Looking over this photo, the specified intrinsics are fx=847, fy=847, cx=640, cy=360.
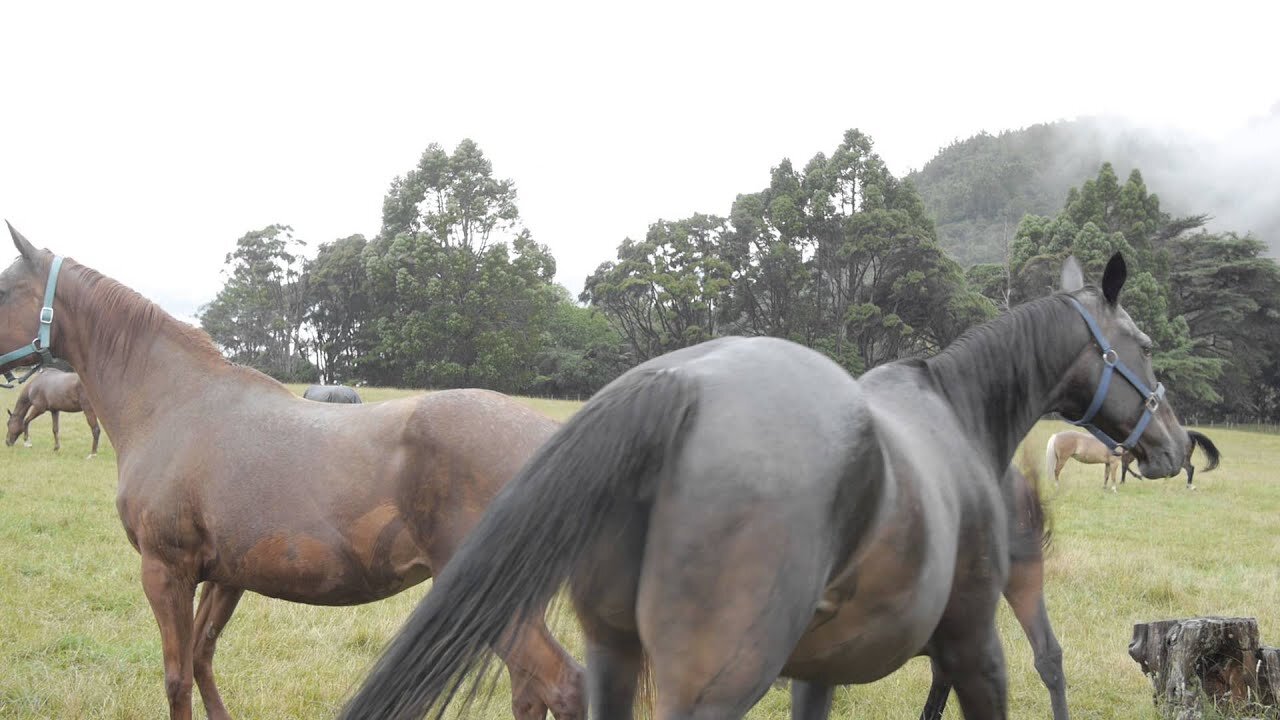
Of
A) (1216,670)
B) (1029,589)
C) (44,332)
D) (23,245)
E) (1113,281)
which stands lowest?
(1216,670)

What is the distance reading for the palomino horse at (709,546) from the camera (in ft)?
5.17

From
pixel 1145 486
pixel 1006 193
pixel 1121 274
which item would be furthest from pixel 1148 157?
pixel 1121 274

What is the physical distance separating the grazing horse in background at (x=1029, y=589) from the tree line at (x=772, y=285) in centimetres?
3059

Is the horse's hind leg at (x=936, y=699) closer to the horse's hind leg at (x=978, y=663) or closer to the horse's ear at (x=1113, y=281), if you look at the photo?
the horse's hind leg at (x=978, y=663)

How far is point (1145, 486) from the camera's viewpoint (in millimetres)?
16094

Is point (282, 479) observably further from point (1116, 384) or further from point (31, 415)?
Result: point (31, 415)

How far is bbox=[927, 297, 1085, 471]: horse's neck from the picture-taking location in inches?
109

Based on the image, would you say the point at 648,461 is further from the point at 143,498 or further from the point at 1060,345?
the point at 143,498

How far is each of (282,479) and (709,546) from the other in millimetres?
2418

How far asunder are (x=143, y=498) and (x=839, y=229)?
36702 mm

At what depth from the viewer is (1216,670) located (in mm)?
4098

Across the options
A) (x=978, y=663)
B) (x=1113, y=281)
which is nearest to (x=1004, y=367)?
(x=1113, y=281)

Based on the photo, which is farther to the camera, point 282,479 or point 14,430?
point 14,430

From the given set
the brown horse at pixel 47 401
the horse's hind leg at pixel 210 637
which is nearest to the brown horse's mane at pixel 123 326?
the horse's hind leg at pixel 210 637
